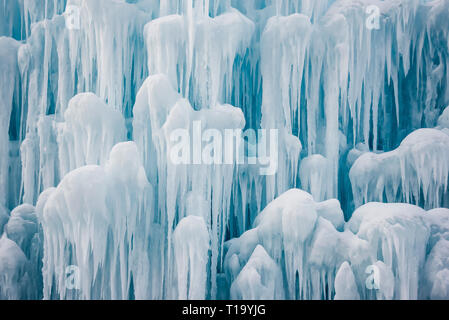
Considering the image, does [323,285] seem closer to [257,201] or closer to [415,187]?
[257,201]

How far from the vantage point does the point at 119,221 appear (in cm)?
337

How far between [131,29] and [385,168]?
9.10 ft

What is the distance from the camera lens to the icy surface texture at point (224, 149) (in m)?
3.33

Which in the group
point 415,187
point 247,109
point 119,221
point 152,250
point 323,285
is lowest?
point 323,285

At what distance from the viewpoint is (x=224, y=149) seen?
360 centimetres

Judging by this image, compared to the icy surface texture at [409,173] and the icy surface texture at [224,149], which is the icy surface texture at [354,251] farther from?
the icy surface texture at [409,173]

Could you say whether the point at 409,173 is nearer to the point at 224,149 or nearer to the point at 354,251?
the point at 354,251

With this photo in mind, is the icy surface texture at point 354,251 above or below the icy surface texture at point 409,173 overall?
below

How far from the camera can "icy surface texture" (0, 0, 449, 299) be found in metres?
3.33

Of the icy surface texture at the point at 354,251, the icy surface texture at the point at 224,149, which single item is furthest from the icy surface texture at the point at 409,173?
the icy surface texture at the point at 354,251

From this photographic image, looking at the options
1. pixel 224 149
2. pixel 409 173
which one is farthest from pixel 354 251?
pixel 224 149

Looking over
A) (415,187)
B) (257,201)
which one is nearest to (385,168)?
(415,187)

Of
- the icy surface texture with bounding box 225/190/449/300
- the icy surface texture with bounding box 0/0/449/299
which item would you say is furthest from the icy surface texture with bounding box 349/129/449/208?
the icy surface texture with bounding box 225/190/449/300

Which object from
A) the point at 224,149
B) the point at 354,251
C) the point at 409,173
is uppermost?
the point at 224,149
